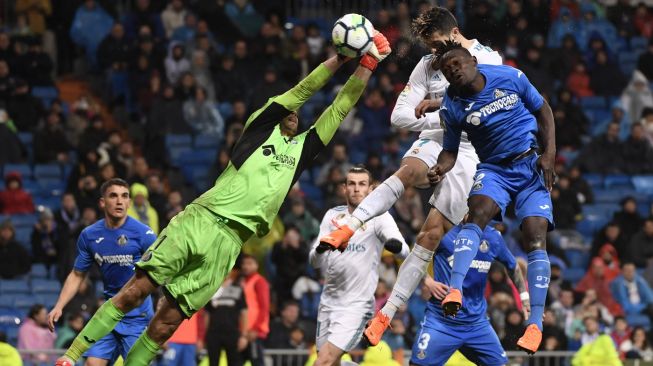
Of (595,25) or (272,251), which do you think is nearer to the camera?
(272,251)

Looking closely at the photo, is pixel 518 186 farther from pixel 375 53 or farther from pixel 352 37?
pixel 352 37

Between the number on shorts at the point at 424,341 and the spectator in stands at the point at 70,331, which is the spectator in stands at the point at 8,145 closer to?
the spectator in stands at the point at 70,331

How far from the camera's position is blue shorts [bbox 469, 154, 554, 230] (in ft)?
38.9

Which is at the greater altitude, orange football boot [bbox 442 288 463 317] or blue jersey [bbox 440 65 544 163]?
blue jersey [bbox 440 65 544 163]

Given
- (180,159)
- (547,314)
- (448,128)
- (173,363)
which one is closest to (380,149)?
(180,159)

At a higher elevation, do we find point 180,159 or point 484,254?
point 484,254

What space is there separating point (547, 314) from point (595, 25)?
830 centimetres

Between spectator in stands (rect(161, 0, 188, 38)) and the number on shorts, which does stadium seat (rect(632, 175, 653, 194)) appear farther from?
the number on shorts

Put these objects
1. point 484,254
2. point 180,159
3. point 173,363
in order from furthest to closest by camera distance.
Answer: point 180,159 → point 173,363 → point 484,254

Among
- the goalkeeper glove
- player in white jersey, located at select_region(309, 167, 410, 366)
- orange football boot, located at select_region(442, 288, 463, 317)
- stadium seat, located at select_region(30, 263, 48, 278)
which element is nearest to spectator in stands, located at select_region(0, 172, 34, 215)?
stadium seat, located at select_region(30, 263, 48, 278)

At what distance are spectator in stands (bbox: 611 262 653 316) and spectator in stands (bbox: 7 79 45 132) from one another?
364 inches

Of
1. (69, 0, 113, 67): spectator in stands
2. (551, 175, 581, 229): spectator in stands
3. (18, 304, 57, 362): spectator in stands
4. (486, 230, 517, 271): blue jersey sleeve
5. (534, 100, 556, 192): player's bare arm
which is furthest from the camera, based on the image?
(69, 0, 113, 67): spectator in stands

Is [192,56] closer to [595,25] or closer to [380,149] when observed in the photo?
[380,149]

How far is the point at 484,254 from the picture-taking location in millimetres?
14125
